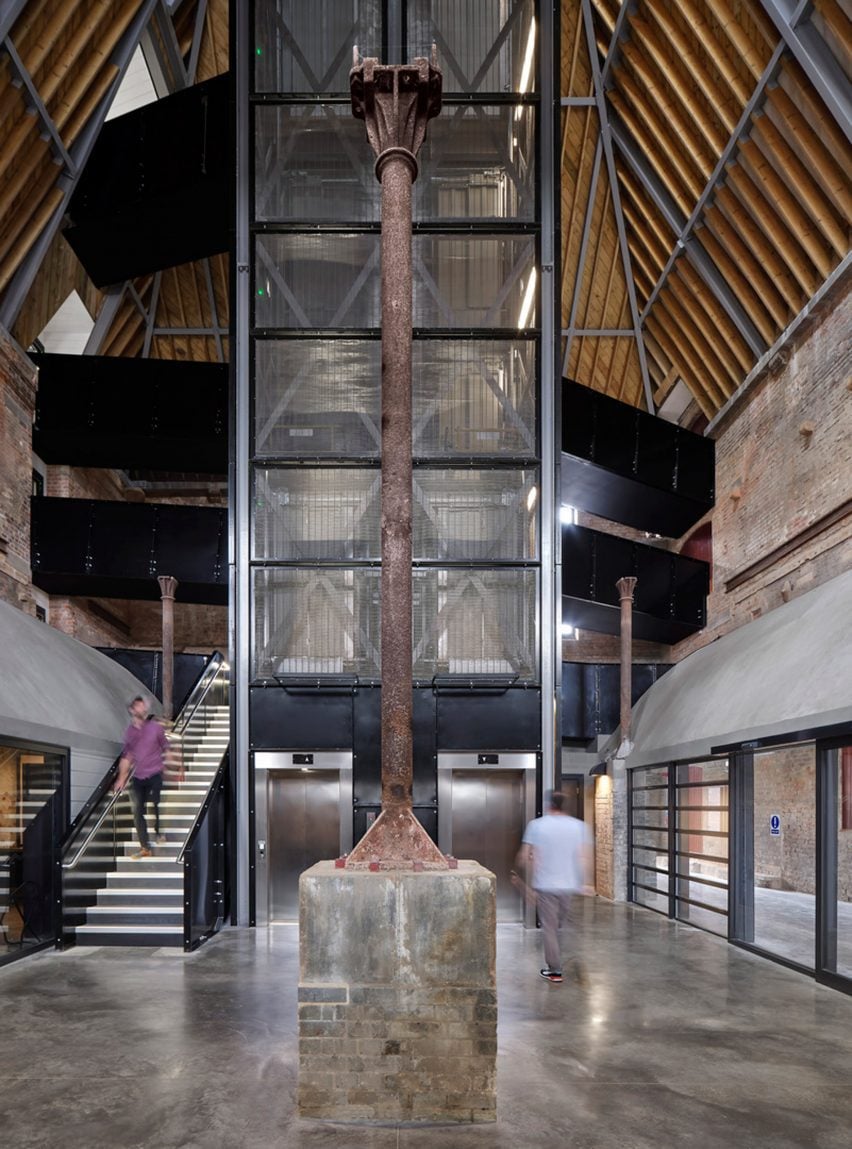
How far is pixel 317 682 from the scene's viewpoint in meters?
12.0

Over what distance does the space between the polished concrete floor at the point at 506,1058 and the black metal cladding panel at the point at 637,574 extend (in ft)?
25.8

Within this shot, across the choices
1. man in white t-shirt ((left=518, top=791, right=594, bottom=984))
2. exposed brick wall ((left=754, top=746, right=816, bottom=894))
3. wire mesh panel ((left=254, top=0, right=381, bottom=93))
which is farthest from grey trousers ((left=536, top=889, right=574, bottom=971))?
wire mesh panel ((left=254, top=0, right=381, bottom=93))

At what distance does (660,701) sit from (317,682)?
6.34 metres

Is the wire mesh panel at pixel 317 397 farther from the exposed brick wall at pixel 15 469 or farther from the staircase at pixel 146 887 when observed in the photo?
the staircase at pixel 146 887

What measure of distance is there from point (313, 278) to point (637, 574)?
826 centimetres

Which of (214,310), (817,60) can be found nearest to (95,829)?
(817,60)

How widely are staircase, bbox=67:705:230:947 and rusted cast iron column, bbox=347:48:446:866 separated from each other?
19.8 ft

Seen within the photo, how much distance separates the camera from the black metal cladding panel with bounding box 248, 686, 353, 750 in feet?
39.2

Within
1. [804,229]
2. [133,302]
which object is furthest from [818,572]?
[133,302]

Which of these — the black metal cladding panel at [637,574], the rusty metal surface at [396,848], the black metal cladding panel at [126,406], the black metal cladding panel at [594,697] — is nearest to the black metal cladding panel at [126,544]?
the black metal cladding panel at [126,406]

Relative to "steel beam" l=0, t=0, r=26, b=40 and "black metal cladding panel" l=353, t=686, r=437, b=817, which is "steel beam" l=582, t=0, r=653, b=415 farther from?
"black metal cladding panel" l=353, t=686, r=437, b=817

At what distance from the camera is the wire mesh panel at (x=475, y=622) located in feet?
39.7

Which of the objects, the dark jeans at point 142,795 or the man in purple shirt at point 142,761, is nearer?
the man in purple shirt at point 142,761

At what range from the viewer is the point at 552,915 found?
27.6 feet
